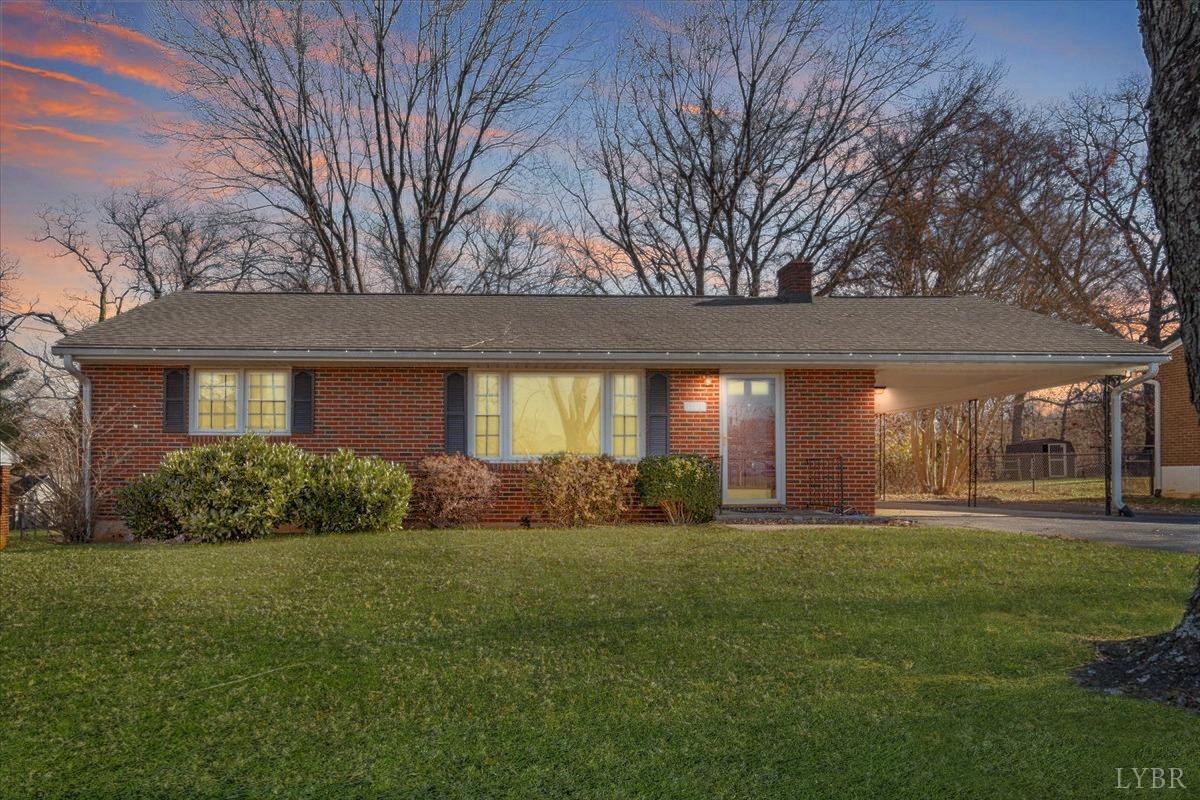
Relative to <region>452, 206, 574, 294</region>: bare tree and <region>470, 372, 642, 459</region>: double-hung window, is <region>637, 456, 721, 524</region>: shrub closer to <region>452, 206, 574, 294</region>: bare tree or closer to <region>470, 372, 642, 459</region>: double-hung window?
<region>470, 372, 642, 459</region>: double-hung window

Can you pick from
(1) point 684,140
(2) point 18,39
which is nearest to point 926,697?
(2) point 18,39

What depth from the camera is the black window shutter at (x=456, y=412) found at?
542 inches

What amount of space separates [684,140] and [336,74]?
1038 cm

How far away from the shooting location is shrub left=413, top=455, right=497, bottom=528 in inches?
499

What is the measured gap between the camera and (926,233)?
24.8m

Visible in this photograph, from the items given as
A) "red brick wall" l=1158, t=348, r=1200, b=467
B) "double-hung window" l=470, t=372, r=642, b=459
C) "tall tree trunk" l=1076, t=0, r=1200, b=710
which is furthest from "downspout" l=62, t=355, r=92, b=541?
"red brick wall" l=1158, t=348, r=1200, b=467

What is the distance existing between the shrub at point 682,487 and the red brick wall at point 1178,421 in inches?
529

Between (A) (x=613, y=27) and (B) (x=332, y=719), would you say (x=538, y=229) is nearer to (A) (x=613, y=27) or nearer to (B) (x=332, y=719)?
(A) (x=613, y=27)

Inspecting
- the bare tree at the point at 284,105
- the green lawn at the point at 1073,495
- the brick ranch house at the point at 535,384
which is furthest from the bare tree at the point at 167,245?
the green lawn at the point at 1073,495

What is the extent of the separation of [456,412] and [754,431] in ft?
15.8

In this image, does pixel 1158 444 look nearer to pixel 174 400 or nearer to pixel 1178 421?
pixel 1178 421

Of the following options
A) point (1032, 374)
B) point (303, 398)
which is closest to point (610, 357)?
point (303, 398)

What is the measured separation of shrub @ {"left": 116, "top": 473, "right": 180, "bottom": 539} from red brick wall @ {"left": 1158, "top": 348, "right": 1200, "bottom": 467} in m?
20.6

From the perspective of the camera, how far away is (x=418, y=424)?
13664 millimetres
